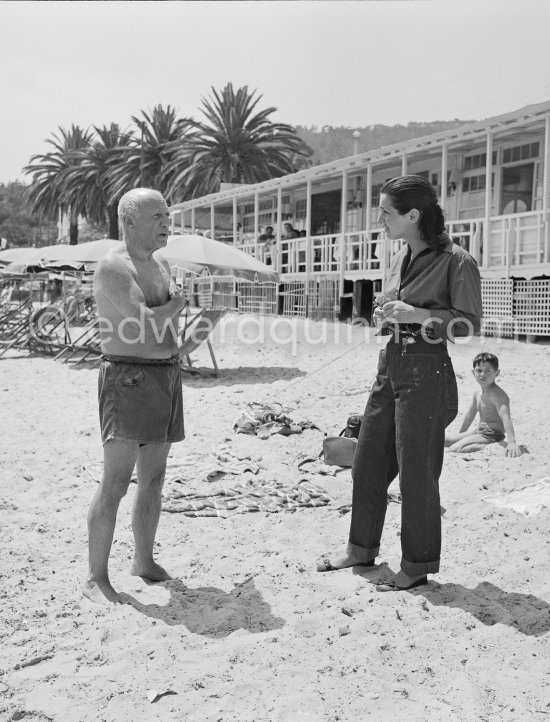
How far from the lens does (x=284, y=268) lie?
17.8 m

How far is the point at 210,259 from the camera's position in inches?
407

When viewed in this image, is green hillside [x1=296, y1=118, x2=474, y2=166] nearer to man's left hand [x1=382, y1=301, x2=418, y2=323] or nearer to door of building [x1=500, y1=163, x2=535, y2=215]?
door of building [x1=500, y1=163, x2=535, y2=215]

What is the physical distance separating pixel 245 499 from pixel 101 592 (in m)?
1.69

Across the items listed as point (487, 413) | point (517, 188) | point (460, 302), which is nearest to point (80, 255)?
point (517, 188)

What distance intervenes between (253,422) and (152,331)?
3.71 meters

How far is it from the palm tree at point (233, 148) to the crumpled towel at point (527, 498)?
27.2 meters

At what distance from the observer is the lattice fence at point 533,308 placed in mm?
10484

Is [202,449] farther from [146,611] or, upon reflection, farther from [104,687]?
[104,687]

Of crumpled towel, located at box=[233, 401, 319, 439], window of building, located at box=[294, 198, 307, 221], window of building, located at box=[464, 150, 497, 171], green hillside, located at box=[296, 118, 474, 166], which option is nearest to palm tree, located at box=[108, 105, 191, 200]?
window of building, located at box=[294, 198, 307, 221]

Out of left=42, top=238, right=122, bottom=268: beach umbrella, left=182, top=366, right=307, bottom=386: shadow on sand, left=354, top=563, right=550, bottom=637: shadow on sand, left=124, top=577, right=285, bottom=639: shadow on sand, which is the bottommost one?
left=124, top=577, right=285, bottom=639: shadow on sand

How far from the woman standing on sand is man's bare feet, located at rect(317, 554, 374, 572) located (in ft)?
0.64

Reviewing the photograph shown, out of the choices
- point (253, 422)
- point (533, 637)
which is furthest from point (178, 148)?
point (533, 637)

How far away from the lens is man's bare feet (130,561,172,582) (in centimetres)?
352

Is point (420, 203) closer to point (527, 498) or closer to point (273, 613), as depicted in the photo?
point (273, 613)
